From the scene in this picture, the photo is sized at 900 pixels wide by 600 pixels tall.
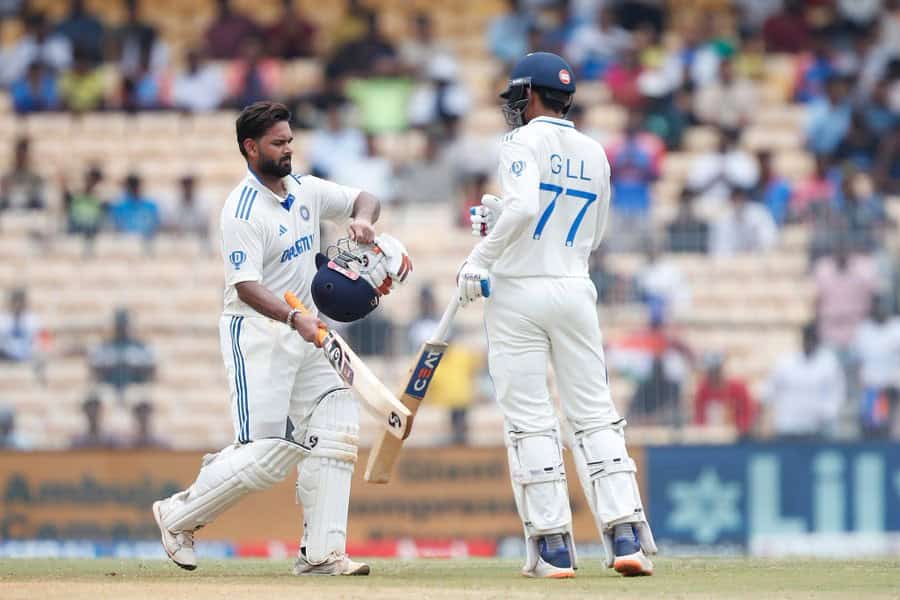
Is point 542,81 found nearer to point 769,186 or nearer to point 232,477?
point 232,477

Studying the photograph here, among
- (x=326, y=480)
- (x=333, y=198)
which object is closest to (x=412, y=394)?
(x=326, y=480)

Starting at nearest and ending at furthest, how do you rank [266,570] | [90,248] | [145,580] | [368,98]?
[145,580], [266,570], [90,248], [368,98]

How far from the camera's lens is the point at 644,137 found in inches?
720

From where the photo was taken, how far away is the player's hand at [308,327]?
27.1 ft

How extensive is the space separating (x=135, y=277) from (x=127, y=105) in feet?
12.1

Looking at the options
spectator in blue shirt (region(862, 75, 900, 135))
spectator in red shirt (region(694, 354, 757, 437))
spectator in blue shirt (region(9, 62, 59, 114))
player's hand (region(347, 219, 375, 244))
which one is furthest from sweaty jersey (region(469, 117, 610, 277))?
spectator in blue shirt (region(9, 62, 59, 114))

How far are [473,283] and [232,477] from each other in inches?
56.4

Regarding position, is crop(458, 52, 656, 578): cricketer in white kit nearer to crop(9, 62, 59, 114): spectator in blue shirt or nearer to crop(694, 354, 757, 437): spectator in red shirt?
crop(694, 354, 757, 437): spectator in red shirt

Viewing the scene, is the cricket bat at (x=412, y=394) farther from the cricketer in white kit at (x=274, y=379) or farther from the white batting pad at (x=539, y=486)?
the white batting pad at (x=539, y=486)

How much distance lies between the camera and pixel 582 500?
584 inches

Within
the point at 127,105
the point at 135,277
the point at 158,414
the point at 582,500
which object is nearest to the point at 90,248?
the point at 135,277

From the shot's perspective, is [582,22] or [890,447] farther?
[582,22]

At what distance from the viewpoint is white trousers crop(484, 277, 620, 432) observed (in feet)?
27.6

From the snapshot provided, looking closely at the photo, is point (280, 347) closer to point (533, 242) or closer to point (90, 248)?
point (533, 242)
